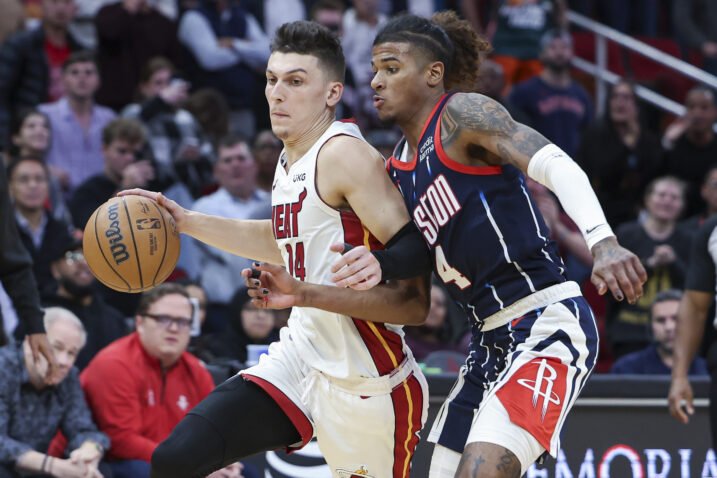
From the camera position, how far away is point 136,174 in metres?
8.09

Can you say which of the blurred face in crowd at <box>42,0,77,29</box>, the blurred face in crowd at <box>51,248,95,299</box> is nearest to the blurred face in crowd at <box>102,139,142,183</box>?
the blurred face in crowd at <box>51,248,95,299</box>

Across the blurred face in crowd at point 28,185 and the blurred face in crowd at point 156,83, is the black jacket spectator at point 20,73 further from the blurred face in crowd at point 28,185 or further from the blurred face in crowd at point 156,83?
the blurred face in crowd at point 28,185

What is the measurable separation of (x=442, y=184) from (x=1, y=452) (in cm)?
304

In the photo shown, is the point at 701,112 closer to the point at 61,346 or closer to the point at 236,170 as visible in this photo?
the point at 236,170

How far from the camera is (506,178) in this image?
13.2 feet

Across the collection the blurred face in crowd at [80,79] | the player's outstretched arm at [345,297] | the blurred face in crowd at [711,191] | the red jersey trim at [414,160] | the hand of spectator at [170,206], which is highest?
the blurred face in crowd at [80,79]

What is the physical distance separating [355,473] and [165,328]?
2.22 meters

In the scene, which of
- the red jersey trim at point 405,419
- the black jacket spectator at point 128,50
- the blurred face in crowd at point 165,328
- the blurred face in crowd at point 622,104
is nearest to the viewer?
the red jersey trim at point 405,419

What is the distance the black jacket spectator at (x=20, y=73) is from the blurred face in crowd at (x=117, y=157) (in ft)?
4.19

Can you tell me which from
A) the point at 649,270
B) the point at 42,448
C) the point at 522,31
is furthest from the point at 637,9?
the point at 42,448

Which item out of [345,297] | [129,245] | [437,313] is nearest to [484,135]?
[345,297]

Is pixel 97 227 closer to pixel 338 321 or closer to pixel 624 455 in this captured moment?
pixel 338 321

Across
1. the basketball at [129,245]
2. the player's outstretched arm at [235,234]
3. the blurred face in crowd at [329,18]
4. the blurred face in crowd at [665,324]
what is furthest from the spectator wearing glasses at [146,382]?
the blurred face in crowd at [329,18]

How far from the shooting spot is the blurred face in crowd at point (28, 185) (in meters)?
7.48
